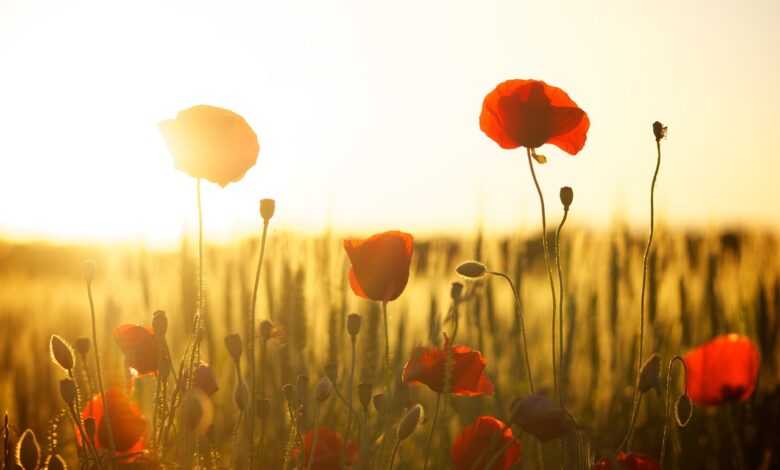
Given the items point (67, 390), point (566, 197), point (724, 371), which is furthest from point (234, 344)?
point (724, 371)

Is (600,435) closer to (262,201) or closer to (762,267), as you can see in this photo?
(762,267)

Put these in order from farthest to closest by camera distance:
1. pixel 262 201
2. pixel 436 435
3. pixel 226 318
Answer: pixel 226 318 → pixel 436 435 → pixel 262 201

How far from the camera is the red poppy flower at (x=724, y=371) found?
1671 mm

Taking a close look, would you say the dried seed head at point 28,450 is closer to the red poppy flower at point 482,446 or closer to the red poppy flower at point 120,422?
the red poppy flower at point 120,422

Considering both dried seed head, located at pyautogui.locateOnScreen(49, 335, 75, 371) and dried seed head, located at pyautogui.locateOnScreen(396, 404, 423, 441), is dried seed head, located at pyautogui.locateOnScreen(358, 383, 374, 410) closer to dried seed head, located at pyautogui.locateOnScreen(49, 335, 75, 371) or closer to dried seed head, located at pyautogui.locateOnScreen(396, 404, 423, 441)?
dried seed head, located at pyautogui.locateOnScreen(396, 404, 423, 441)

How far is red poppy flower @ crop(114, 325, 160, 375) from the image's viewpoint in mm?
1375

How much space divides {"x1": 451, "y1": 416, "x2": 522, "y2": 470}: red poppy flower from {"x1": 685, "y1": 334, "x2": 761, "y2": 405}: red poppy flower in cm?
48

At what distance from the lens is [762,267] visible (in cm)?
276

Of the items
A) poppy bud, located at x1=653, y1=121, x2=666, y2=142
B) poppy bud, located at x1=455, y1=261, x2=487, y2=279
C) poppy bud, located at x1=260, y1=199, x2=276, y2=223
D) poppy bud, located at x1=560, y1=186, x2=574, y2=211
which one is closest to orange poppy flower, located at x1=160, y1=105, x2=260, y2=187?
poppy bud, located at x1=260, y1=199, x2=276, y2=223

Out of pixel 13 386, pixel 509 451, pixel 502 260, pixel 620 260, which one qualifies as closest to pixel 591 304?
pixel 620 260

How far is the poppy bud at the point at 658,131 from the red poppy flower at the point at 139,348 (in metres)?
0.77

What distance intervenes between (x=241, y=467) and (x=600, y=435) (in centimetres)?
122

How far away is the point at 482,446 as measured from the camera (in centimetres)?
138

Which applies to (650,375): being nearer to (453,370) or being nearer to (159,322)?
(453,370)
